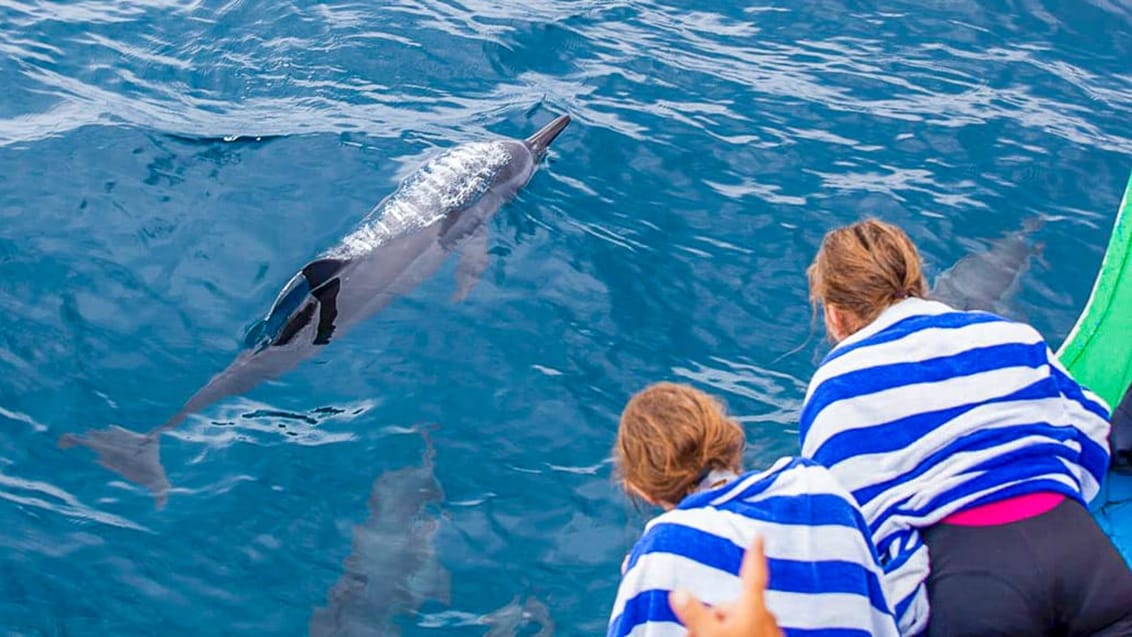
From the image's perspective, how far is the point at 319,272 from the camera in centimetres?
857

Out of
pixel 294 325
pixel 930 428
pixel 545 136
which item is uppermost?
pixel 930 428

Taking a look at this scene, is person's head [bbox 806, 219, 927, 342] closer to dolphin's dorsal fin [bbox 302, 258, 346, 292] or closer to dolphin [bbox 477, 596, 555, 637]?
dolphin [bbox 477, 596, 555, 637]

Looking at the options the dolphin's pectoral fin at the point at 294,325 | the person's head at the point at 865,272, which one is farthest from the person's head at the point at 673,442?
the dolphin's pectoral fin at the point at 294,325

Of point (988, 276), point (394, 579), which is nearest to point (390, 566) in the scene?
point (394, 579)

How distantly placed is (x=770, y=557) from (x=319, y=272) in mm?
5593

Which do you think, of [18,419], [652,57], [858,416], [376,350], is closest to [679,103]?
[652,57]

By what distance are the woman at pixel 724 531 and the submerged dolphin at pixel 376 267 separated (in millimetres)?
4397

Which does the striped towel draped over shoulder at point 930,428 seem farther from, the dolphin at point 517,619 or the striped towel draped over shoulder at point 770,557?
the dolphin at point 517,619

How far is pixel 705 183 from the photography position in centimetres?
1060

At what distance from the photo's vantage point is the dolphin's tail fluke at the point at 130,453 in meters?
7.25

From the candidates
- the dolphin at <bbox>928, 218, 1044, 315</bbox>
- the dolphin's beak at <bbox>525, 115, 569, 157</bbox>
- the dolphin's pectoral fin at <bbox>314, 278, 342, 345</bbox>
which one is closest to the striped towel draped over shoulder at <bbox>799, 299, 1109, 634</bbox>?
the dolphin at <bbox>928, 218, 1044, 315</bbox>

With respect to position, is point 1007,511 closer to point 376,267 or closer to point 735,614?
point 735,614

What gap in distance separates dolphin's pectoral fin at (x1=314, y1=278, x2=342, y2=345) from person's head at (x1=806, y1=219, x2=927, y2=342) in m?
4.68

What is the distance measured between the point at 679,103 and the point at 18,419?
6990 mm
